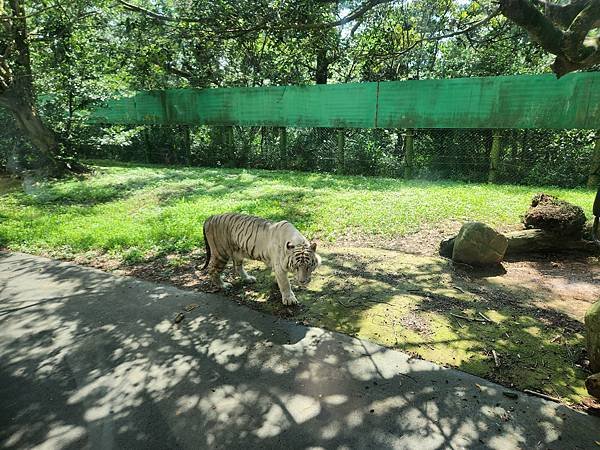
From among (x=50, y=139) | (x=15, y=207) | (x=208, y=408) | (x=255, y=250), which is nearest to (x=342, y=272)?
(x=255, y=250)

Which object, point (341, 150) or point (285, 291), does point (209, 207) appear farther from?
point (341, 150)

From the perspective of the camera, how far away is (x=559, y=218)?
6.57 m

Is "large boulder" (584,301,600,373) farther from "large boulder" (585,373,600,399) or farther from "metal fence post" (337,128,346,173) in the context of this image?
"metal fence post" (337,128,346,173)

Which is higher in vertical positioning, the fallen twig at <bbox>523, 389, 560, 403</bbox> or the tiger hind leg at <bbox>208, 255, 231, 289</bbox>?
the tiger hind leg at <bbox>208, 255, 231, 289</bbox>

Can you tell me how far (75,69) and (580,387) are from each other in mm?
16761

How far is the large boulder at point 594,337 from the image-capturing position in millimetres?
3461

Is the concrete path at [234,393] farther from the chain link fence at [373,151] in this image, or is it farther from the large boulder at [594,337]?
the chain link fence at [373,151]

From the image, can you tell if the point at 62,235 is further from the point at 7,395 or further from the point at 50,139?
the point at 50,139

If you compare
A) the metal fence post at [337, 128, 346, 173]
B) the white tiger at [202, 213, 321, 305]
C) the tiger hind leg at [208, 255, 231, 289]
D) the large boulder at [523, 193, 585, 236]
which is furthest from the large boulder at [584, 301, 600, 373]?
the metal fence post at [337, 128, 346, 173]

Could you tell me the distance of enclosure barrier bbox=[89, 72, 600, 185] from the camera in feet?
38.2

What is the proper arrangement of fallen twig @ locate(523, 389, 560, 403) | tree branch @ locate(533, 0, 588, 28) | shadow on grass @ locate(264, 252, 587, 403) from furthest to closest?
1. tree branch @ locate(533, 0, 588, 28)
2. shadow on grass @ locate(264, 252, 587, 403)
3. fallen twig @ locate(523, 389, 560, 403)

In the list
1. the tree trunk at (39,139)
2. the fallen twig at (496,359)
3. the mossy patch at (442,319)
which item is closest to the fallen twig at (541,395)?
the mossy patch at (442,319)

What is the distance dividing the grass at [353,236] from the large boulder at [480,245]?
44 cm

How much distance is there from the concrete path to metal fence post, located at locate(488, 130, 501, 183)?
10.7 metres
